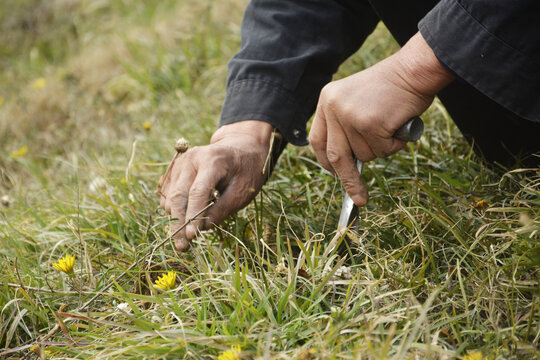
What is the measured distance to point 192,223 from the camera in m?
1.38

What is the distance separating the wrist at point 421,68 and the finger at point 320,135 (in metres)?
0.24

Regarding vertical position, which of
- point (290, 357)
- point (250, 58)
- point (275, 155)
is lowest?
point (290, 357)

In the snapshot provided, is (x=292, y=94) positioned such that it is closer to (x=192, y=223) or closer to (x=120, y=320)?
(x=192, y=223)

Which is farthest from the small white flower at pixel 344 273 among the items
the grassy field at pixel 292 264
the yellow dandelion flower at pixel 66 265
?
the yellow dandelion flower at pixel 66 265

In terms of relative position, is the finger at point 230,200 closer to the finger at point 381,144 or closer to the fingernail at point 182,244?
the fingernail at point 182,244

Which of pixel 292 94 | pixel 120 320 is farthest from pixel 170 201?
pixel 292 94

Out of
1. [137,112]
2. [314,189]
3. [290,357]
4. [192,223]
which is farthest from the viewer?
[137,112]

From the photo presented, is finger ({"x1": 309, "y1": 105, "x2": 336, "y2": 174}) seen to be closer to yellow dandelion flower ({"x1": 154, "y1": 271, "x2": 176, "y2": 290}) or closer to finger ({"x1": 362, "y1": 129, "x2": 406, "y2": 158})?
→ finger ({"x1": 362, "y1": 129, "x2": 406, "y2": 158})

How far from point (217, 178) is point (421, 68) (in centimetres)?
63

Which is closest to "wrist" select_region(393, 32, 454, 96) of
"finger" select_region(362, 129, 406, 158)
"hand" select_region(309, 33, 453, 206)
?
"hand" select_region(309, 33, 453, 206)

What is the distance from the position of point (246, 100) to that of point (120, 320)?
78 cm

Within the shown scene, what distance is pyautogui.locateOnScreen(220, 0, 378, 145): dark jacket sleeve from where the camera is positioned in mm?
1578

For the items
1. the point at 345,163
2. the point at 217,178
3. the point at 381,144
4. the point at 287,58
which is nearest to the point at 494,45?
the point at 381,144

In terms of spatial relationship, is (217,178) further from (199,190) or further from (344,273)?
(344,273)
